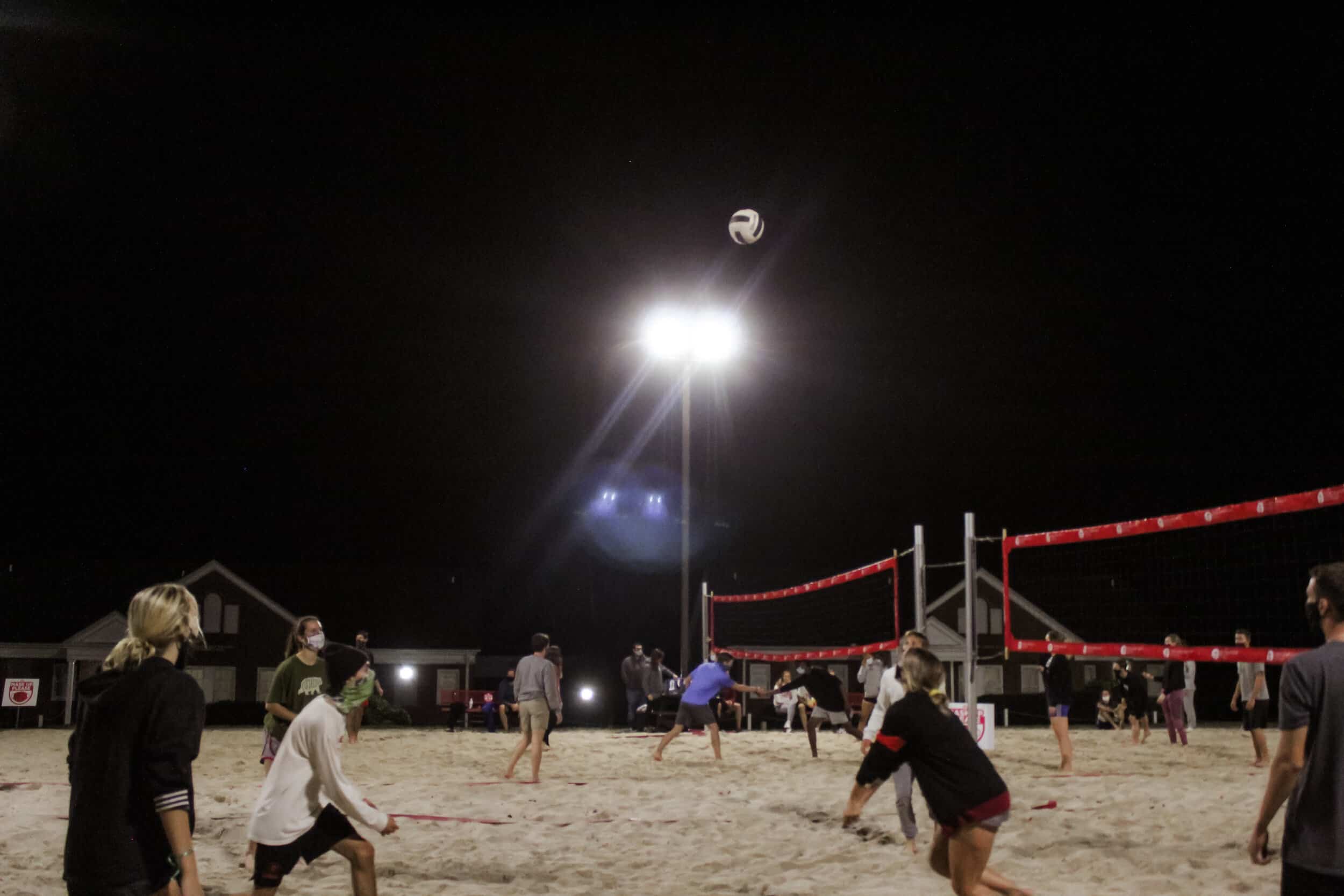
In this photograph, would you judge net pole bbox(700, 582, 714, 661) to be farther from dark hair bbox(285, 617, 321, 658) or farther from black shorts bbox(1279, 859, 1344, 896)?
black shorts bbox(1279, 859, 1344, 896)

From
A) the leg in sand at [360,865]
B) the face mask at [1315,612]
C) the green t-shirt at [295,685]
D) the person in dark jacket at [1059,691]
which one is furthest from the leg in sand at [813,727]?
the face mask at [1315,612]

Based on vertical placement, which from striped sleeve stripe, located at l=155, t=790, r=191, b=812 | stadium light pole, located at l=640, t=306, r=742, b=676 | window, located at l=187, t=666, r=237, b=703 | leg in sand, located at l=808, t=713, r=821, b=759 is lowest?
window, located at l=187, t=666, r=237, b=703

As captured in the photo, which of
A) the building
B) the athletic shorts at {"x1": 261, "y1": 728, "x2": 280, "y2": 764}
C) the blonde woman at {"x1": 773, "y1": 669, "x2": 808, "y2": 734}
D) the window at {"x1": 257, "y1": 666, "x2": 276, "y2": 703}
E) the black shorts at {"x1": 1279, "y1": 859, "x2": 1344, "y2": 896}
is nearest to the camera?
the black shorts at {"x1": 1279, "y1": 859, "x2": 1344, "y2": 896}

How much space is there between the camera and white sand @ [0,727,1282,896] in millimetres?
6879

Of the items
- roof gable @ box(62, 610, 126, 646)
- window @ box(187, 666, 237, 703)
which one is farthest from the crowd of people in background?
roof gable @ box(62, 610, 126, 646)

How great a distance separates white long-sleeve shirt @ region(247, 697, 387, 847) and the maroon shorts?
2371 mm

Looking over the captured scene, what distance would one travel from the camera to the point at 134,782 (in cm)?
324

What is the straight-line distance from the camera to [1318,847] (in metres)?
3.48

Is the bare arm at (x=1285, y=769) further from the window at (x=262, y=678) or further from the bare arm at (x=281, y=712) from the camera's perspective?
the window at (x=262, y=678)

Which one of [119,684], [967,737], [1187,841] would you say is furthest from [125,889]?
→ [1187,841]

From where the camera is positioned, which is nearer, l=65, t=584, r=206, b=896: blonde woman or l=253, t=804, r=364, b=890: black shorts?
l=65, t=584, r=206, b=896: blonde woman

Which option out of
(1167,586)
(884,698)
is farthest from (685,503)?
(1167,586)

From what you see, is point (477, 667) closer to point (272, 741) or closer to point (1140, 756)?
point (1140, 756)

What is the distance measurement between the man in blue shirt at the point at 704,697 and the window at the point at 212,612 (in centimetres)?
2396
